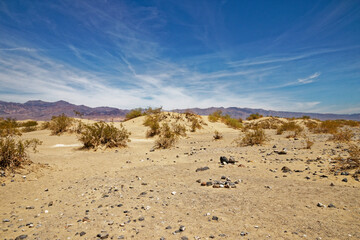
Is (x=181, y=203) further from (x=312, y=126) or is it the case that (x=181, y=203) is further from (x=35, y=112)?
(x=35, y=112)

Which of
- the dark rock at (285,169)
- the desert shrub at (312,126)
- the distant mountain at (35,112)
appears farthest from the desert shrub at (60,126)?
the distant mountain at (35,112)

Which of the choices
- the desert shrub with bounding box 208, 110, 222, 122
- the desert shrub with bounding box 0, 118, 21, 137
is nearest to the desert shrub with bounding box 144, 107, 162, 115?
the desert shrub with bounding box 208, 110, 222, 122

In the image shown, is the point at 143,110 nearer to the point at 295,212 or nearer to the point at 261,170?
the point at 261,170

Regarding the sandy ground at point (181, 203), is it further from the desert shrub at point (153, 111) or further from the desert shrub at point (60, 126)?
the desert shrub at point (153, 111)

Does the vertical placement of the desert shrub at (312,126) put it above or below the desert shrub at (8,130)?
above

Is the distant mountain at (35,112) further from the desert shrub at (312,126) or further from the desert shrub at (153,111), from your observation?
the desert shrub at (312,126)

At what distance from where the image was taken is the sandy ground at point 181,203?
280 cm

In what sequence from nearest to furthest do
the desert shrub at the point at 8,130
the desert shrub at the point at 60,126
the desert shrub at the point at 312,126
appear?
the desert shrub at the point at 8,130
the desert shrub at the point at 60,126
the desert shrub at the point at 312,126

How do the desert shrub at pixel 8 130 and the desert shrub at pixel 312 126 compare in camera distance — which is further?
the desert shrub at pixel 312 126

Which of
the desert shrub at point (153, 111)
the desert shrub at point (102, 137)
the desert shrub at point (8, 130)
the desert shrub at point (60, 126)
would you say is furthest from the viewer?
the desert shrub at point (153, 111)

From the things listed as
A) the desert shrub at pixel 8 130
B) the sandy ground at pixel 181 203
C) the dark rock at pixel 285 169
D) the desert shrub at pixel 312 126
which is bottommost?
the sandy ground at pixel 181 203

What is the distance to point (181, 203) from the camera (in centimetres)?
382

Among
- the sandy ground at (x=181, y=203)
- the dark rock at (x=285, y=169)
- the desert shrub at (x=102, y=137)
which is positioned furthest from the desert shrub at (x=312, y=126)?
the desert shrub at (x=102, y=137)

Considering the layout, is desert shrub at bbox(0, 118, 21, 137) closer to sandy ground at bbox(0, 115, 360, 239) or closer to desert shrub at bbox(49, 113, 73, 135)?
desert shrub at bbox(49, 113, 73, 135)
